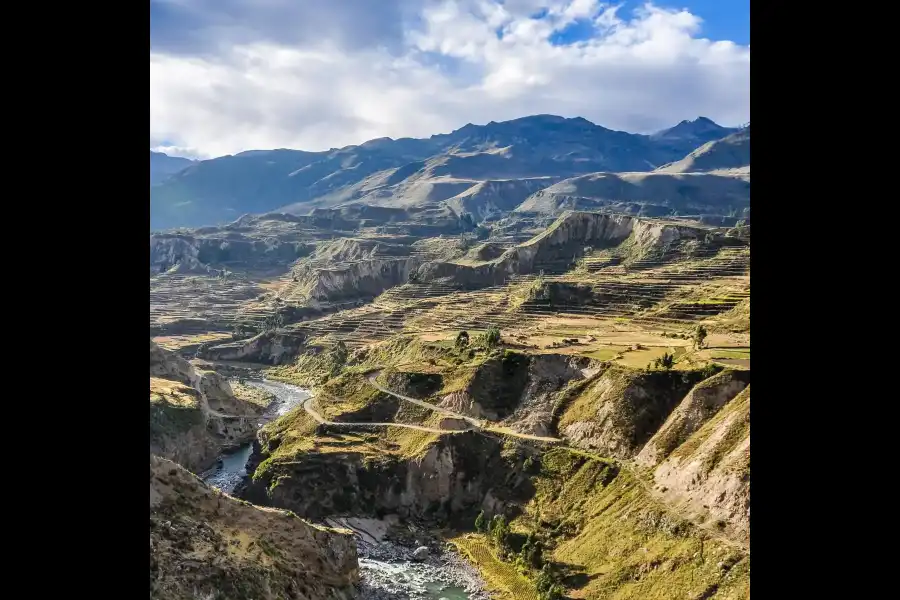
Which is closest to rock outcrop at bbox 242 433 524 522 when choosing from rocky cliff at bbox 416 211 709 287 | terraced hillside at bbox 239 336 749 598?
terraced hillside at bbox 239 336 749 598

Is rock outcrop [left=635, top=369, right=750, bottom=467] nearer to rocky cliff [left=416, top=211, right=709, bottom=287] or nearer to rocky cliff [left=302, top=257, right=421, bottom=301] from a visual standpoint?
rocky cliff [left=416, top=211, right=709, bottom=287]

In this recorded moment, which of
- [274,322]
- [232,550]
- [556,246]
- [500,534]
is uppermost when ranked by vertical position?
[556,246]

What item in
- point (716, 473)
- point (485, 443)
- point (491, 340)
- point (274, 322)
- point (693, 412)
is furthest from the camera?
point (274, 322)

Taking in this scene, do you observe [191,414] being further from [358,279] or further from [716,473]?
[358,279]

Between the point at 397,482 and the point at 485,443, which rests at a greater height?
the point at 485,443

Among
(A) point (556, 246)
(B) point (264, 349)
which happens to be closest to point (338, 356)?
(B) point (264, 349)

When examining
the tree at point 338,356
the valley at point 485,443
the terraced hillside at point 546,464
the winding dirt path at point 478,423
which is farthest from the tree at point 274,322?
the winding dirt path at point 478,423

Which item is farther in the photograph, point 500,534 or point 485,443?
point 485,443
